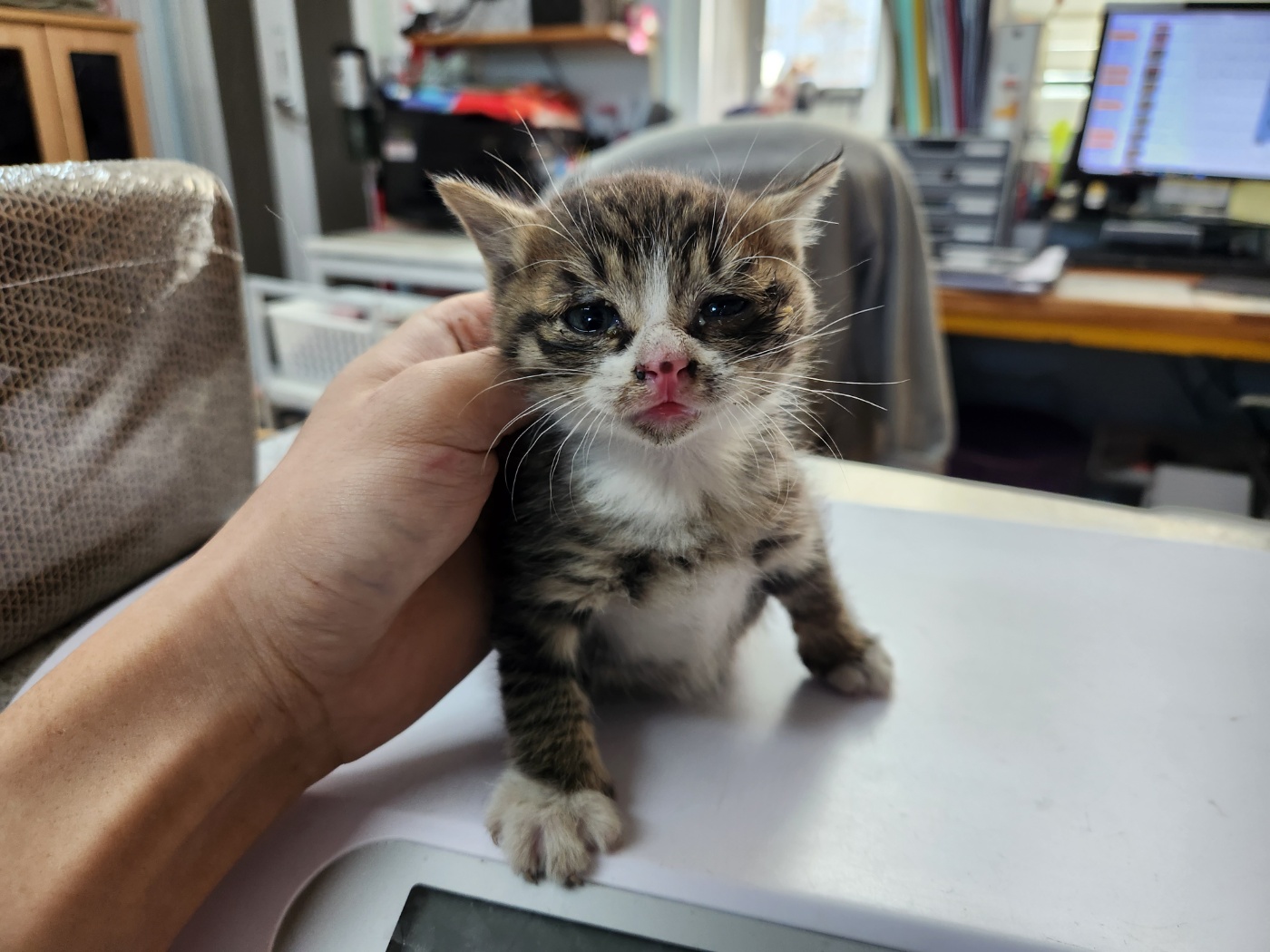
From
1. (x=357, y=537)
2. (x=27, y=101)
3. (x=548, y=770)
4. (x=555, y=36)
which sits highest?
(x=555, y=36)

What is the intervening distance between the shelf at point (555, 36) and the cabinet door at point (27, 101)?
144cm

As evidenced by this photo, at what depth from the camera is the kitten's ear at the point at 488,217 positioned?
0.68 m

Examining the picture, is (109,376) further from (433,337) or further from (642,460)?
(642,460)

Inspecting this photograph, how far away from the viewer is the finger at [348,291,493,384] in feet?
2.35

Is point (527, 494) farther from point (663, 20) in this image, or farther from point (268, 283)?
point (663, 20)

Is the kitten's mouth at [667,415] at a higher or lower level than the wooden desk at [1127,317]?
higher

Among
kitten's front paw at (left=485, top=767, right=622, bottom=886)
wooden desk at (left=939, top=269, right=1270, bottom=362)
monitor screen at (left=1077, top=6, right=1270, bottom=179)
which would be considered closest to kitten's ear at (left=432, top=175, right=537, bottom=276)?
kitten's front paw at (left=485, top=767, right=622, bottom=886)

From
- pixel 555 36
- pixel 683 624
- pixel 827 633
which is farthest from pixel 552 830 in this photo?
pixel 555 36

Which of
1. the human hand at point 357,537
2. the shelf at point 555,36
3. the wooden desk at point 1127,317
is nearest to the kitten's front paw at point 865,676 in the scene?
the human hand at point 357,537

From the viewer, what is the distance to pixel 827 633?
0.69 meters

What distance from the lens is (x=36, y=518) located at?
60 cm

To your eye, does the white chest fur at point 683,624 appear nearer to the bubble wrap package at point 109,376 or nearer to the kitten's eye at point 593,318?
the kitten's eye at point 593,318

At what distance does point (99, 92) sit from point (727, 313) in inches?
17.6

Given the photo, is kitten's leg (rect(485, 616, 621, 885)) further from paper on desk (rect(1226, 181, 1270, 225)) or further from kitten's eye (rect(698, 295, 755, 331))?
paper on desk (rect(1226, 181, 1270, 225))
